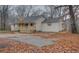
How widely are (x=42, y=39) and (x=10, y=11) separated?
63 cm

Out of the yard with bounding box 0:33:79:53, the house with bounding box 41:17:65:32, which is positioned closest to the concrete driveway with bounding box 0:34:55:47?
the yard with bounding box 0:33:79:53

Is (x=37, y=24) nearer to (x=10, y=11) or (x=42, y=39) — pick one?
(x=42, y=39)

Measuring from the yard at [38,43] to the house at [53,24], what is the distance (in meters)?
0.07

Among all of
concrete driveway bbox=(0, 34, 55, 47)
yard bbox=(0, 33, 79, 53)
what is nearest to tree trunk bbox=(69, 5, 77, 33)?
yard bbox=(0, 33, 79, 53)

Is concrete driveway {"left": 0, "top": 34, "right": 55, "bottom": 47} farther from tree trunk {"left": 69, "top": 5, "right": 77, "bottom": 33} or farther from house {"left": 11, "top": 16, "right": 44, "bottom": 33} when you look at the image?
tree trunk {"left": 69, "top": 5, "right": 77, "bottom": 33}

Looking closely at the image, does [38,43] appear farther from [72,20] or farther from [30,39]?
[72,20]

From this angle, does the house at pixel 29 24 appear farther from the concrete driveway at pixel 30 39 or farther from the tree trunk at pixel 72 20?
the tree trunk at pixel 72 20

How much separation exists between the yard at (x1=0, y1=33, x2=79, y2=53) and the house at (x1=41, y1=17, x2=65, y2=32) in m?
0.07

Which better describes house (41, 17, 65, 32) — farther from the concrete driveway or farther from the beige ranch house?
the concrete driveway

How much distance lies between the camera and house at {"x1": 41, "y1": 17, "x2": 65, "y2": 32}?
2434 mm

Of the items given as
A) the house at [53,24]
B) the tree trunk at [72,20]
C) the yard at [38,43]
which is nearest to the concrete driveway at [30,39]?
the yard at [38,43]

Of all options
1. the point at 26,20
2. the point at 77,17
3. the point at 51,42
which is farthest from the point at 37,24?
the point at 77,17

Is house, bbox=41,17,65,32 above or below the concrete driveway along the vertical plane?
above

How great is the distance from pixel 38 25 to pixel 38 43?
270 millimetres
